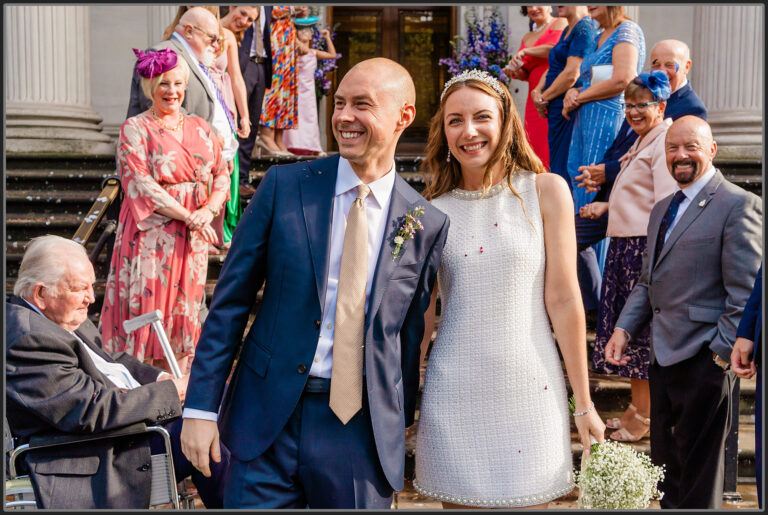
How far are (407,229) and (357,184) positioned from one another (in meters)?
0.20

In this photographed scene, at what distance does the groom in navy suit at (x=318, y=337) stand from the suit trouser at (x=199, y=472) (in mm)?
1189

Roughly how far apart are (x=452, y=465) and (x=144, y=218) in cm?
286

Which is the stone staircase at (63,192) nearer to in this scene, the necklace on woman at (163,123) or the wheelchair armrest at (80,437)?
the necklace on woman at (163,123)

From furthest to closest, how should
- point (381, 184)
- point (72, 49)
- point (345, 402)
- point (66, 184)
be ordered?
point (72, 49), point (66, 184), point (381, 184), point (345, 402)

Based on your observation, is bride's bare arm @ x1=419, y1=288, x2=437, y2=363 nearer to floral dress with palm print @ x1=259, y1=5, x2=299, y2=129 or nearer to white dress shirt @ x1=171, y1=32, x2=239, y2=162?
white dress shirt @ x1=171, y1=32, x2=239, y2=162

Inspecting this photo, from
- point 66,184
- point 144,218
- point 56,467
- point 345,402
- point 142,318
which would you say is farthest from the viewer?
point 66,184

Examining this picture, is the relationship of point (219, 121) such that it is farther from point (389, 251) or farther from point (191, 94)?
point (389, 251)

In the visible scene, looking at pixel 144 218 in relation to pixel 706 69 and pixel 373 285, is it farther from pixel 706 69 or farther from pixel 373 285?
pixel 706 69

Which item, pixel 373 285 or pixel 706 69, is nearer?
pixel 373 285

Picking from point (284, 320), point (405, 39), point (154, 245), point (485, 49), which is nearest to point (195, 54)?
point (154, 245)

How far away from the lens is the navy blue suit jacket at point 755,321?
3209 mm

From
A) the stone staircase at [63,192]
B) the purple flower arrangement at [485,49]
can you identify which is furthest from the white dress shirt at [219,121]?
the purple flower arrangement at [485,49]

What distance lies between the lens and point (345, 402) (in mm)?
2361

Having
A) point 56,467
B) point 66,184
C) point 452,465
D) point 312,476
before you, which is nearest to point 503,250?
point 452,465
